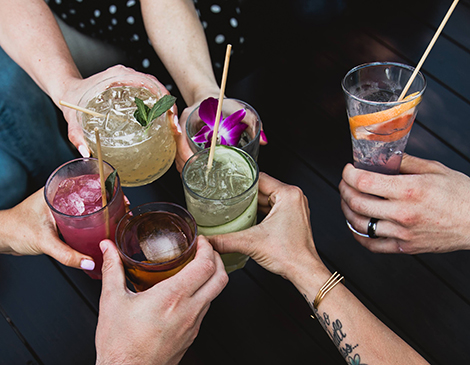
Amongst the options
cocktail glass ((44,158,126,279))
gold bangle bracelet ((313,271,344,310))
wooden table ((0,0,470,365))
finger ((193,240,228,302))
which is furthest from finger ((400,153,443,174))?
cocktail glass ((44,158,126,279))

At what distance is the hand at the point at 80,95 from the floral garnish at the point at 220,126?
5.4 inches

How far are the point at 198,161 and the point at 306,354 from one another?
715 mm

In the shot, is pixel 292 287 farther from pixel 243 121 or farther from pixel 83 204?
pixel 83 204

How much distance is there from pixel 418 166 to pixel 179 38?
1032 millimetres

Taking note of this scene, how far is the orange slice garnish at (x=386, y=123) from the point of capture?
3.72 feet

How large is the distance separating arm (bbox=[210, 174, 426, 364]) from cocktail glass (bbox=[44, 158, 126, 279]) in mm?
270

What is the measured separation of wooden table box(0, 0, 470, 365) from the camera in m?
1.39

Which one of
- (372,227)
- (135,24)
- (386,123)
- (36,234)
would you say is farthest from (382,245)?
(135,24)

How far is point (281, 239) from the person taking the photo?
1179mm

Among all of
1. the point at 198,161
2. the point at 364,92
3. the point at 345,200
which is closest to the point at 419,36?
the point at 364,92

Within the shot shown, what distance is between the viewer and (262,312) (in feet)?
4.73

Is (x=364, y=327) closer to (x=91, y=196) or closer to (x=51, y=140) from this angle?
(x=91, y=196)

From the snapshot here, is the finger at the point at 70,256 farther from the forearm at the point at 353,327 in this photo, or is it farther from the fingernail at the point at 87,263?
the forearm at the point at 353,327

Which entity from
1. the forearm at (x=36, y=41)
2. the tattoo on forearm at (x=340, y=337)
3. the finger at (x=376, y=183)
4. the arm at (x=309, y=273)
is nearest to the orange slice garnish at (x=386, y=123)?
the finger at (x=376, y=183)
